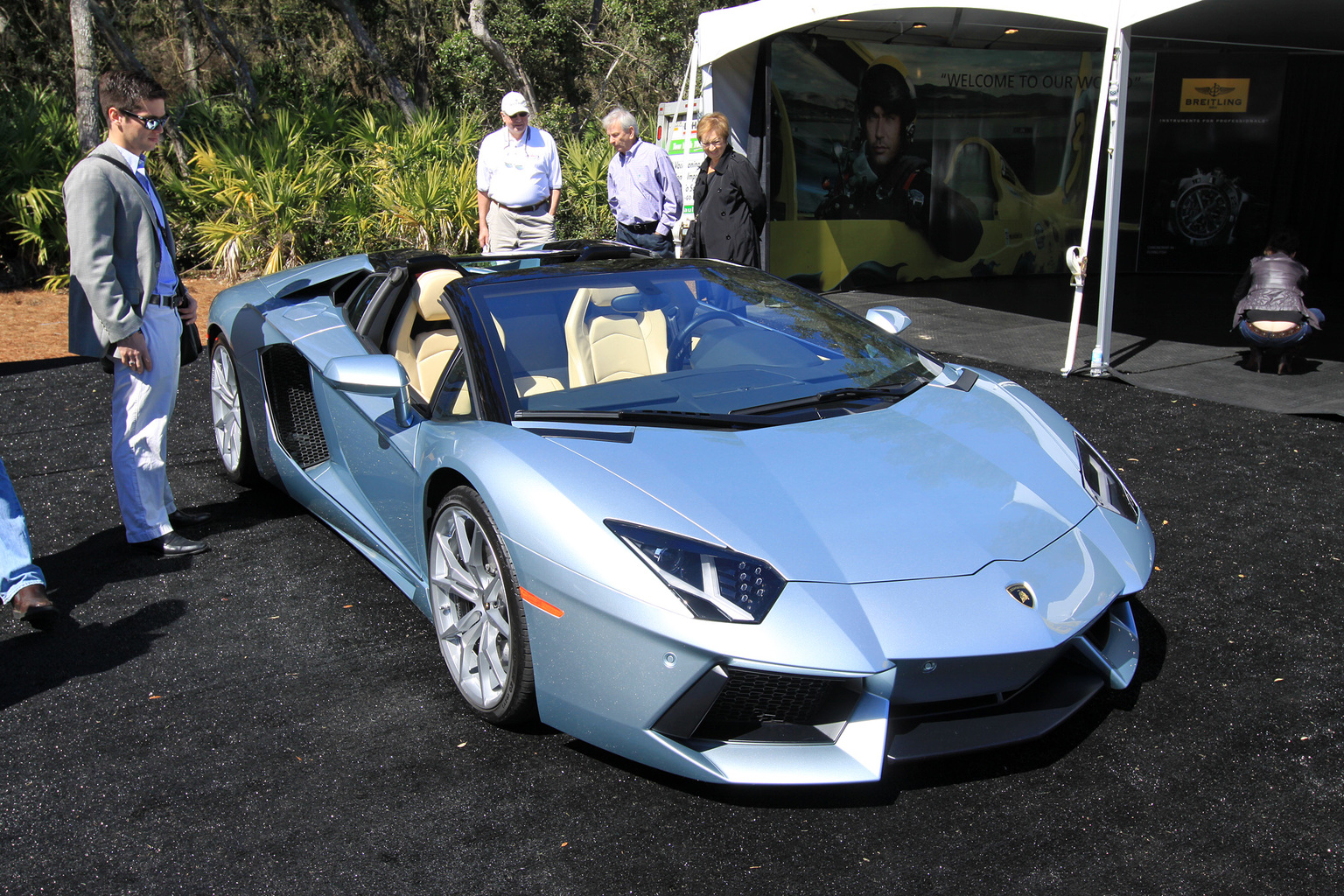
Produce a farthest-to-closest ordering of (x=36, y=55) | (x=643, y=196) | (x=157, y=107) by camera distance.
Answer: (x=36, y=55)
(x=643, y=196)
(x=157, y=107)

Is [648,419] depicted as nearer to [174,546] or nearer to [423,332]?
[423,332]

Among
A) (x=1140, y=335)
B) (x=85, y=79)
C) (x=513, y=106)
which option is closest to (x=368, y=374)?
(x=513, y=106)

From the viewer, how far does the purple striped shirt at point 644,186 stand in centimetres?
795

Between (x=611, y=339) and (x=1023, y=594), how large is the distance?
1.71m

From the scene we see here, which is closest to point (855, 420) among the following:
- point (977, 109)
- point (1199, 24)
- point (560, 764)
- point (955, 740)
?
point (955, 740)

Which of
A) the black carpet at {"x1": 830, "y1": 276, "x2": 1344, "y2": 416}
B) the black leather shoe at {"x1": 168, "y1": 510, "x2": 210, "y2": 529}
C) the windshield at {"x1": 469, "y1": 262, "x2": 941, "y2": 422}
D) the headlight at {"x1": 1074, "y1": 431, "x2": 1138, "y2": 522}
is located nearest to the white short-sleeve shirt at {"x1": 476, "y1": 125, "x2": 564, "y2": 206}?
the black carpet at {"x1": 830, "y1": 276, "x2": 1344, "y2": 416}

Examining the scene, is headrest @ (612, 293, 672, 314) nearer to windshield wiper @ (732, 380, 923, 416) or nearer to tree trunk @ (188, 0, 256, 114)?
windshield wiper @ (732, 380, 923, 416)

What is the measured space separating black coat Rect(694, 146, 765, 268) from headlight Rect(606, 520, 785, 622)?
5062mm

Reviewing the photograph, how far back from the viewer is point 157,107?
3953 mm

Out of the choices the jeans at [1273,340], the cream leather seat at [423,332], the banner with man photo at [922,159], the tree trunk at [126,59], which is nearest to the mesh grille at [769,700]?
the cream leather seat at [423,332]

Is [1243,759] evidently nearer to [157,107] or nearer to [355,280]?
[355,280]

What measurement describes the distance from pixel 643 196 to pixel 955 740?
246 inches

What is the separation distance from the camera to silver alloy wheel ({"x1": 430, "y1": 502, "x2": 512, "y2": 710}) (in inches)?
111

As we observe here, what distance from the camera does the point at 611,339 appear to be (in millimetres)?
3615
